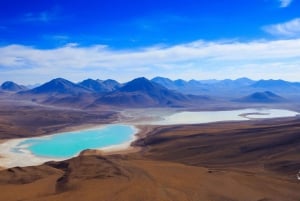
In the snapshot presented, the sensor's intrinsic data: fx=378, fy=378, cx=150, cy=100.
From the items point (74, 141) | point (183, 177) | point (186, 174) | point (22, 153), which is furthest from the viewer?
point (74, 141)

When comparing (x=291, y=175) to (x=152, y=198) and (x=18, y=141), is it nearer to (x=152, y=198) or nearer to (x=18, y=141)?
(x=152, y=198)

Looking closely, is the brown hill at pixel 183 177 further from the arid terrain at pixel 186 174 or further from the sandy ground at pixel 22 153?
the sandy ground at pixel 22 153

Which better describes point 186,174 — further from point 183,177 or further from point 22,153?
point 22,153

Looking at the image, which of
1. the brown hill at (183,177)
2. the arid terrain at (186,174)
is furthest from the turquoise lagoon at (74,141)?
the brown hill at (183,177)

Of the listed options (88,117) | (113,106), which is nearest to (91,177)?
(88,117)

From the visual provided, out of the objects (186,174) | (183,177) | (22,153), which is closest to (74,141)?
(22,153)
